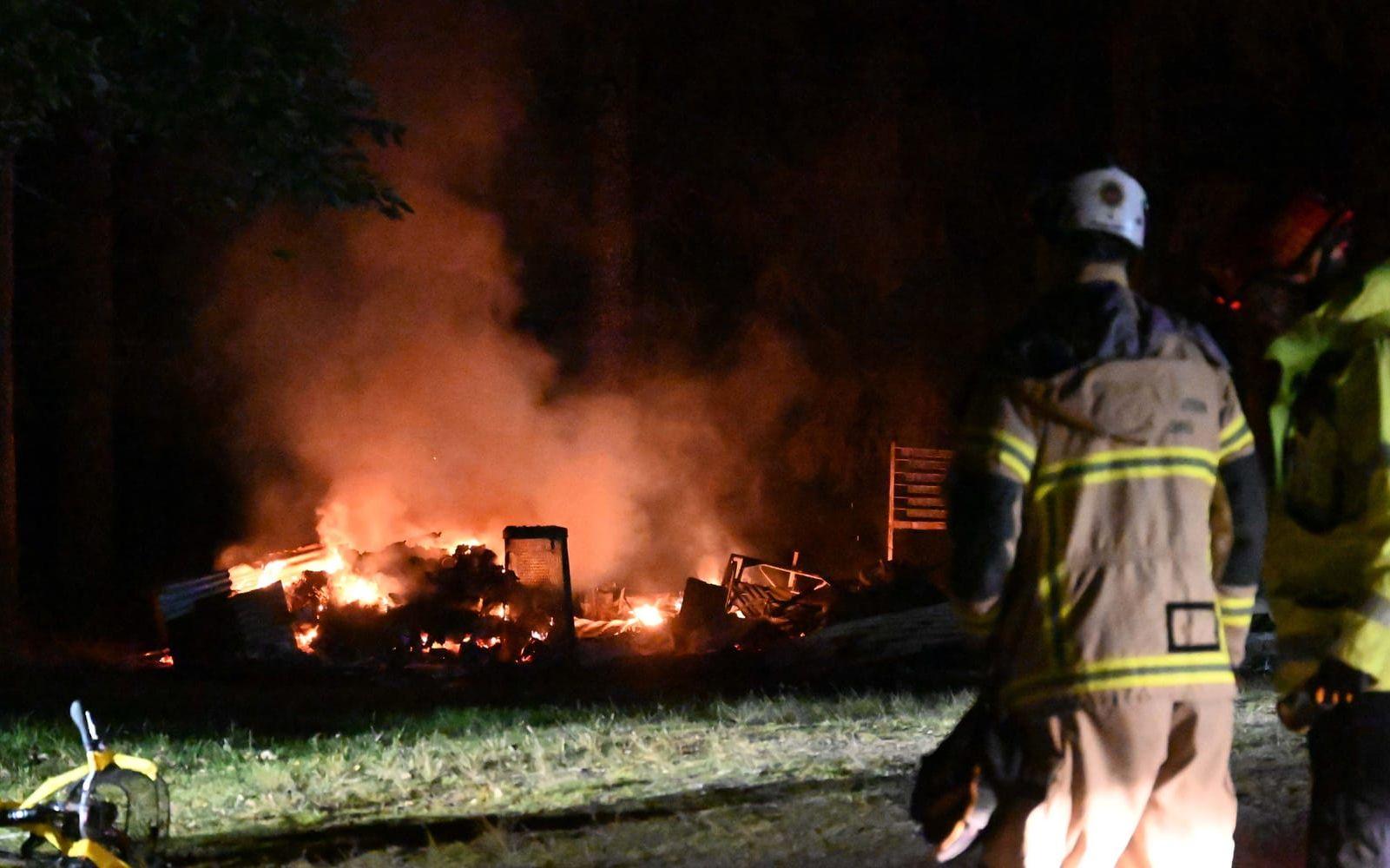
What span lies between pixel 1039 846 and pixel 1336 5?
1051 cm

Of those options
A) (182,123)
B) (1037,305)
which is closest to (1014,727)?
(1037,305)

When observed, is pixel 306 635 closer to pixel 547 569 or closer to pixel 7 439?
pixel 547 569

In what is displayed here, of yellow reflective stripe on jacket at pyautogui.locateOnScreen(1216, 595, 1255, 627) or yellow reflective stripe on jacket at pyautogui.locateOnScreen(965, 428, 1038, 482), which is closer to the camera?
yellow reflective stripe on jacket at pyautogui.locateOnScreen(965, 428, 1038, 482)

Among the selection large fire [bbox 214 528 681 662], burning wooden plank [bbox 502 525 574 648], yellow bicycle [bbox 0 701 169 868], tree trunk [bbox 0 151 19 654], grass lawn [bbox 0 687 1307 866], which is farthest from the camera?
burning wooden plank [bbox 502 525 574 648]

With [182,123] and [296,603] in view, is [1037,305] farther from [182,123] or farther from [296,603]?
[296,603]

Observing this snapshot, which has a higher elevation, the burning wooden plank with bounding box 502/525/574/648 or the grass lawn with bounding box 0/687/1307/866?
the burning wooden plank with bounding box 502/525/574/648

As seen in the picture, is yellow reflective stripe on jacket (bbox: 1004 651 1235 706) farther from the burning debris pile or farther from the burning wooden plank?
the burning wooden plank

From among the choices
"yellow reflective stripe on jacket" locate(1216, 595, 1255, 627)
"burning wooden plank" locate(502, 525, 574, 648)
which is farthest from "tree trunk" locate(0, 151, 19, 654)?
"yellow reflective stripe on jacket" locate(1216, 595, 1255, 627)

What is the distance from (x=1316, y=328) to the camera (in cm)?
311

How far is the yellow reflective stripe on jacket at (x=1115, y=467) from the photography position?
8.96ft

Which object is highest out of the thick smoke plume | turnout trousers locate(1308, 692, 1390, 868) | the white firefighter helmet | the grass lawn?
the thick smoke plume

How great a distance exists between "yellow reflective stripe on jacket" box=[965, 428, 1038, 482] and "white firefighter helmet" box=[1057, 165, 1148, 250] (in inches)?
19.2

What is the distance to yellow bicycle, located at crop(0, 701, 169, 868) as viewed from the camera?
4133 mm

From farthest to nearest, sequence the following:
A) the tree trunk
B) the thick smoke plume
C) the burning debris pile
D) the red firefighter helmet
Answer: the thick smoke plume → the burning debris pile → the tree trunk → the red firefighter helmet
